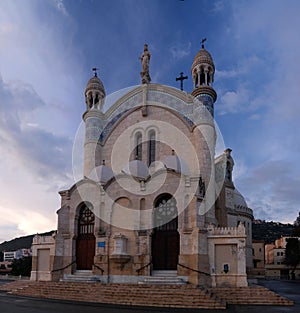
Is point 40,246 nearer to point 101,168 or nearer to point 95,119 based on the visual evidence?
point 101,168

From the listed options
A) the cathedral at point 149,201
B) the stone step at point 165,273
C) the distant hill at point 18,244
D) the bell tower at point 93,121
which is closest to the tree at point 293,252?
the cathedral at point 149,201

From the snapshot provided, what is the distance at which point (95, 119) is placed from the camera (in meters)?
32.2

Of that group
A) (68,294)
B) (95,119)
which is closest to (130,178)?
Answer: (68,294)

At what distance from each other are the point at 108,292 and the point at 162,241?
516cm

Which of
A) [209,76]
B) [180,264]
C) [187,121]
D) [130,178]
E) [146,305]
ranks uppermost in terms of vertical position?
[209,76]

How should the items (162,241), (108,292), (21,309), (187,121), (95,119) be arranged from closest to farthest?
(21,309) → (108,292) → (162,241) → (187,121) → (95,119)

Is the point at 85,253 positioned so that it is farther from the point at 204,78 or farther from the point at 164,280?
the point at 204,78

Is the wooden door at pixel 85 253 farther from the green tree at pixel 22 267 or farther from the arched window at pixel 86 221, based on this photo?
the green tree at pixel 22 267

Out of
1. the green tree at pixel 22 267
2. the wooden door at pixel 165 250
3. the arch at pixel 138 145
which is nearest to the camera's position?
the wooden door at pixel 165 250

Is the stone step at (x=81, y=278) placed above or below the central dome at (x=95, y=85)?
below

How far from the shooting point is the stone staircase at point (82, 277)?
883 inches

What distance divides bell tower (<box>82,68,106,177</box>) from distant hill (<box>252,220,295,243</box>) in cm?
11666

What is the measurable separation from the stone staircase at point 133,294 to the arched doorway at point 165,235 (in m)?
3.17

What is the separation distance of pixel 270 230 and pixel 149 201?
15544 centimetres
